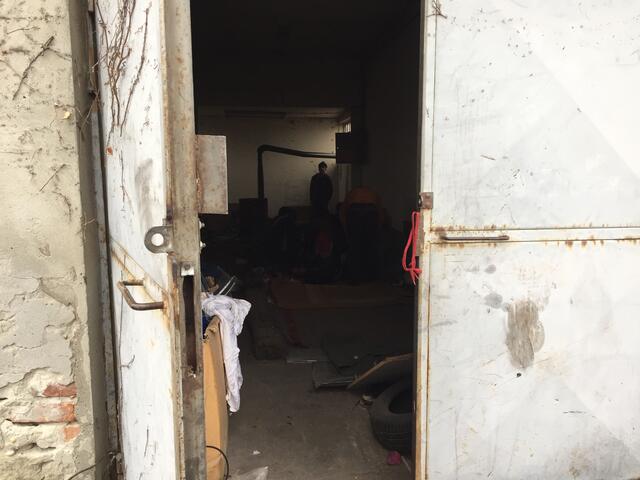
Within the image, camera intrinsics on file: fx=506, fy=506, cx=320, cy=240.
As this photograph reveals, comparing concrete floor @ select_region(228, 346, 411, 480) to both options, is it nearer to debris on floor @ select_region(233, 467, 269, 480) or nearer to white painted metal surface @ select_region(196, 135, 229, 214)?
debris on floor @ select_region(233, 467, 269, 480)

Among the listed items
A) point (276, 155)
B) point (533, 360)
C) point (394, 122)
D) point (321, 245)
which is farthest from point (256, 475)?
point (276, 155)

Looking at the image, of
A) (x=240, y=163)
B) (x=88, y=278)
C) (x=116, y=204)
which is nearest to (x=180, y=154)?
(x=116, y=204)

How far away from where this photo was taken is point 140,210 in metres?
1.52

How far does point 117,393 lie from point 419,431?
1.44m

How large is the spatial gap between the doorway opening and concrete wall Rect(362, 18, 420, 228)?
0.03 m

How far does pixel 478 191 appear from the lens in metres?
2.11

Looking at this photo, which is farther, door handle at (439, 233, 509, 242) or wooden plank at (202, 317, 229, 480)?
wooden plank at (202, 317, 229, 480)

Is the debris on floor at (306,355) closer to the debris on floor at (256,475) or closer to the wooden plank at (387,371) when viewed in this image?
the wooden plank at (387,371)

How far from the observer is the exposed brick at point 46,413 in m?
2.18

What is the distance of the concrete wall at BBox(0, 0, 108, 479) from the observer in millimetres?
Answer: 2061

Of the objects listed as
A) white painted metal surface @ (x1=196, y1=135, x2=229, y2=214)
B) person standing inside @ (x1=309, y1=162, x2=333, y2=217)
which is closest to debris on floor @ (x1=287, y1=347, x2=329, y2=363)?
white painted metal surface @ (x1=196, y1=135, x2=229, y2=214)

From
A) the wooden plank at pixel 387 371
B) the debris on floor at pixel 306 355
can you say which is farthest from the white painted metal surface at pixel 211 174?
the debris on floor at pixel 306 355

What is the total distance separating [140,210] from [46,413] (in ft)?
4.24

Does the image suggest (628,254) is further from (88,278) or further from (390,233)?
(390,233)
